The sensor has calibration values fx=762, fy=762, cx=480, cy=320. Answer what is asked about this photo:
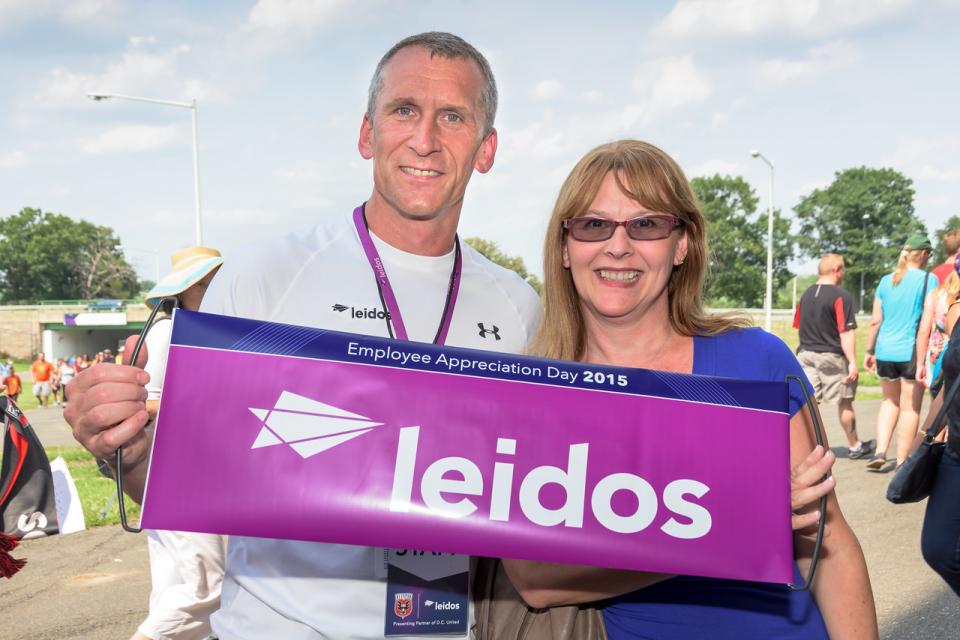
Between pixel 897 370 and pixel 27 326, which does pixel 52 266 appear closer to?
pixel 27 326

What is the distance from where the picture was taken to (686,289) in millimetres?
2457

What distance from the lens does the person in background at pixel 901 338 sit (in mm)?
7898

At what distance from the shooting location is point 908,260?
323 inches

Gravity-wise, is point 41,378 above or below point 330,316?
below

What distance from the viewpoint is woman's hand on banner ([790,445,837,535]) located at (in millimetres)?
1816

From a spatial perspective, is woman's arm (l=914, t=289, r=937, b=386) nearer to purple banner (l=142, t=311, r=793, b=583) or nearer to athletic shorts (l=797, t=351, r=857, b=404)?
athletic shorts (l=797, t=351, r=857, b=404)

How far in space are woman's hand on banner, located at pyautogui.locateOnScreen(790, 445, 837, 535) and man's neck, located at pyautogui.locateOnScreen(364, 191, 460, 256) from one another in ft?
4.51

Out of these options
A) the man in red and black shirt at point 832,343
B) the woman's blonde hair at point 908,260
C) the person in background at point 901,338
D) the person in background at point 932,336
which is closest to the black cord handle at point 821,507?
the person in background at point 932,336

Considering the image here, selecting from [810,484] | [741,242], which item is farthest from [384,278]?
[741,242]

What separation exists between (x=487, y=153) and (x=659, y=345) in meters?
1.00

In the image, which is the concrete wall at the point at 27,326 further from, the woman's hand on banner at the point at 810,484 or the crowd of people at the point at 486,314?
the woman's hand on banner at the point at 810,484

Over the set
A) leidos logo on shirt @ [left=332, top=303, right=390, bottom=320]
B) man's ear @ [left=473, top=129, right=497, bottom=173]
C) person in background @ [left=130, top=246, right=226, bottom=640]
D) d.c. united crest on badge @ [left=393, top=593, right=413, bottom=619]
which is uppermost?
man's ear @ [left=473, top=129, right=497, bottom=173]

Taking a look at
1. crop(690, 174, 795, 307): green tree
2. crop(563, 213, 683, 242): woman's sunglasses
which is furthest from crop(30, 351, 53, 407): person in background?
crop(690, 174, 795, 307): green tree

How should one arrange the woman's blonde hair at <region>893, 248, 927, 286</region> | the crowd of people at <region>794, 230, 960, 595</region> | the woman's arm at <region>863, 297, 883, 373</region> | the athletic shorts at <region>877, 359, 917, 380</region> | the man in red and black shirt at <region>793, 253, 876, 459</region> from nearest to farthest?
the crowd of people at <region>794, 230, 960, 595</region> → the athletic shorts at <region>877, 359, 917, 380</region> → the woman's blonde hair at <region>893, 248, 927, 286</region> → the woman's arm at <region>863, 297, 883, 373</region> → the man in red and black shirt at <region>793, 253, 876, 459</region>
